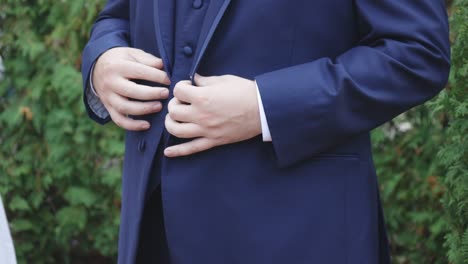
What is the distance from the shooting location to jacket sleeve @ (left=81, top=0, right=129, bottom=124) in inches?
81.4

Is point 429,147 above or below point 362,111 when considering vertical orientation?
below

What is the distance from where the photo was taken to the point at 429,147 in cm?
361

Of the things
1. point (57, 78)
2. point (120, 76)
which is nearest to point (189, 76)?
point (120, 76)

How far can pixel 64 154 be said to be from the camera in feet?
13.6

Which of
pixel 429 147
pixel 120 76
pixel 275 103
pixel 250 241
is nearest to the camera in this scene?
pixel 275 103

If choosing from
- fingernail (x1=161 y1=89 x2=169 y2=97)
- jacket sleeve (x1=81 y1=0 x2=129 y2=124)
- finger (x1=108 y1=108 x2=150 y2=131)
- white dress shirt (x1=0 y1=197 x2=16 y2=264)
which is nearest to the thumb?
fingernail (x1=161 y1=89 x2=169 y2=97)

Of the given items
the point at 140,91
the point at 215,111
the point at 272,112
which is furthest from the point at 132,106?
the point at 272,112

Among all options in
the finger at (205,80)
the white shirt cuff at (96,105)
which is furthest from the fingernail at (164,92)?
the white shirt cuff at (96,105)

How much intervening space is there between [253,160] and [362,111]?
270 millimetres

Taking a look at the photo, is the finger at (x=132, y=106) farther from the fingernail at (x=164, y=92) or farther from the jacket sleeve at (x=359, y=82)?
the jacket sleeve at (x=359, y=82)

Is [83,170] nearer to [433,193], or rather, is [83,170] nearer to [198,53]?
[433,193]

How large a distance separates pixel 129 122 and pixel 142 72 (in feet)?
0.46

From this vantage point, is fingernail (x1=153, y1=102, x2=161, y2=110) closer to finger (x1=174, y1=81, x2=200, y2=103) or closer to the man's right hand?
the man's right hand

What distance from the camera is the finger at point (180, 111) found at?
5.64 feet
